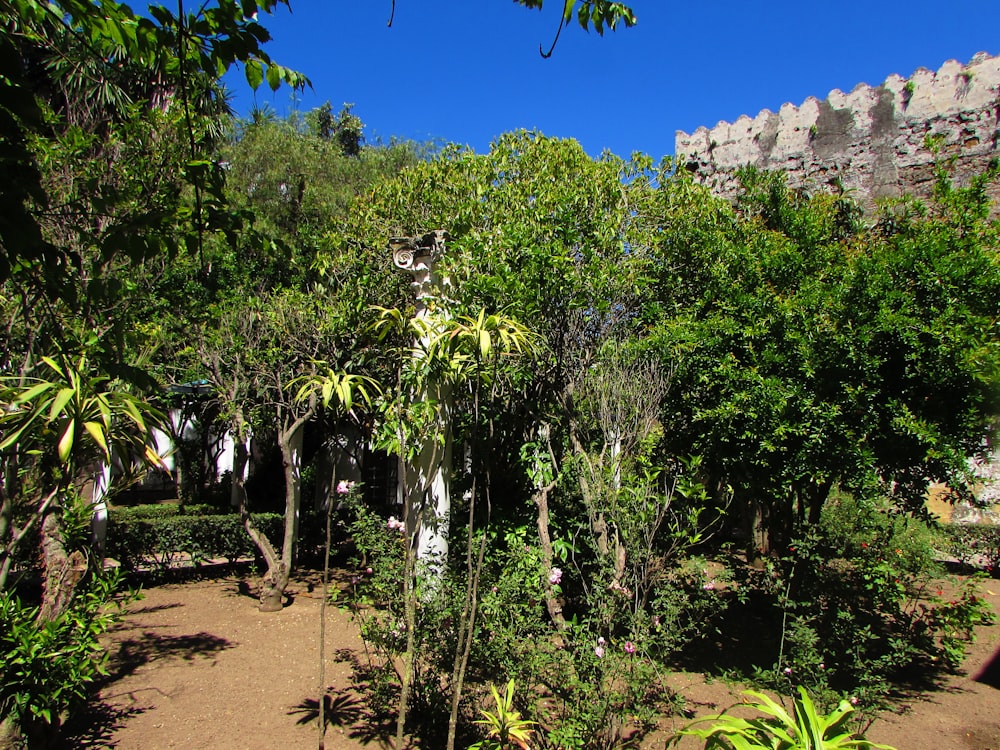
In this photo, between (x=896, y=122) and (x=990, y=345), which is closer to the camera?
(x=990, y=345)

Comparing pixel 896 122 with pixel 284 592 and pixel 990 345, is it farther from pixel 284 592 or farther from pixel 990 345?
pixel 284 592

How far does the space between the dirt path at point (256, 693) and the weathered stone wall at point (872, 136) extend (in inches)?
373

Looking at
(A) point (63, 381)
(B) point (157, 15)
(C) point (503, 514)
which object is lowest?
(C) point (503, 514)

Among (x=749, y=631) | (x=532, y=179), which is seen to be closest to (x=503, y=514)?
(x=749, y=631)

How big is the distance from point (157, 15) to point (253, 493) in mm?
14624

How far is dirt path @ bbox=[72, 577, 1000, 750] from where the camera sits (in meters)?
4.59

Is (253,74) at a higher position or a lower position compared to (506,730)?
higher

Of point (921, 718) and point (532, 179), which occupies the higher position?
point (532, 179)

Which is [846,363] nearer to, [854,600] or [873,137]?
[854,600]

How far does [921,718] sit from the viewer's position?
5375 millimetres

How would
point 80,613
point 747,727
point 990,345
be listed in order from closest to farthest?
point 747,727 < point 80,613 < point 990,345

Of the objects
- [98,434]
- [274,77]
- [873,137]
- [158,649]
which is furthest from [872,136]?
[98,434]

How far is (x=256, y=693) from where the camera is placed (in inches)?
214

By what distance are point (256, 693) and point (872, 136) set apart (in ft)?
49.1
